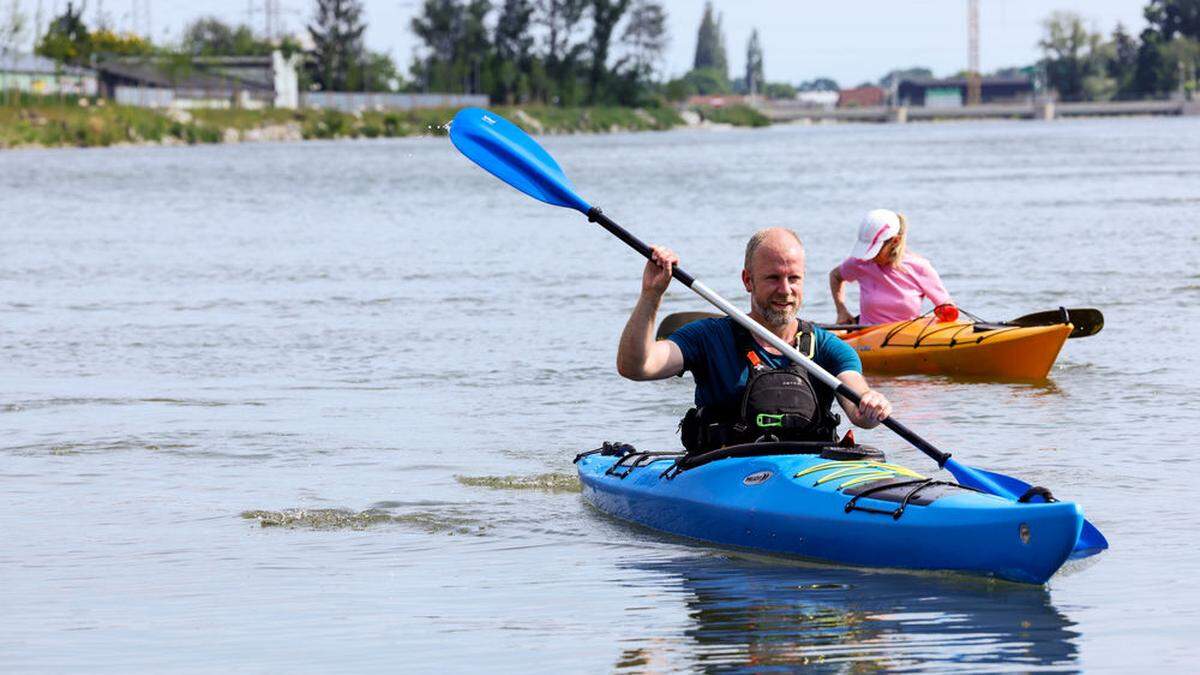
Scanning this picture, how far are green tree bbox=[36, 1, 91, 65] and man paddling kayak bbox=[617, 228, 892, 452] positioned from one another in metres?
86.5

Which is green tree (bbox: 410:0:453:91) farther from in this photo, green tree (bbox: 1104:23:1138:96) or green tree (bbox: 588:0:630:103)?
green tree (bbox: 1104:23:1138:96)

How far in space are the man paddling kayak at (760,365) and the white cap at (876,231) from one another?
464 centimetres

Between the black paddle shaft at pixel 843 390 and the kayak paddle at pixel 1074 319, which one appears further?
the kayak paddle at pixel 1074 319

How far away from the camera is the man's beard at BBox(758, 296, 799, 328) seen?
663cm

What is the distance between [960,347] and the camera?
1220cm

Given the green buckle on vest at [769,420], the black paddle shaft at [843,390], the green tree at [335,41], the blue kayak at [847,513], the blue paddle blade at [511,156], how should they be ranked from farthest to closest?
the green tree at [335,41]
the blue paddle blade at [511,156]
the green buckle on vest at [769,420]
the black paddle shaft at [843,390]
the blue kayak at [847,513]

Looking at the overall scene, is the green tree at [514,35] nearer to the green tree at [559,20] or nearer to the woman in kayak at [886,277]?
the green tree at [559,20]

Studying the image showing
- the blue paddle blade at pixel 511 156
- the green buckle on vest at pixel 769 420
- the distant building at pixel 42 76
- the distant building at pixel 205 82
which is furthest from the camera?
the distant building at pixel 205 82

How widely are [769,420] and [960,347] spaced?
18.2 ft

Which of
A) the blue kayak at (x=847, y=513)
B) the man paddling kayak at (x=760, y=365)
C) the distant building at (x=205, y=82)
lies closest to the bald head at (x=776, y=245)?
the man paddling kayak at (x=760, y=365)

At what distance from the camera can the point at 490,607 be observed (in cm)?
651

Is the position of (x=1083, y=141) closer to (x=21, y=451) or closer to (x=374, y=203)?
(x=374, y=203)

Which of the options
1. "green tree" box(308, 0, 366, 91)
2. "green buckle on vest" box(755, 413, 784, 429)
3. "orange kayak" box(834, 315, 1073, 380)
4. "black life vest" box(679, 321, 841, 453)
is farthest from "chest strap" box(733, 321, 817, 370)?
"green tree" box(308, 0, 366, 91)

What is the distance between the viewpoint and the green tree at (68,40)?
8919cm
